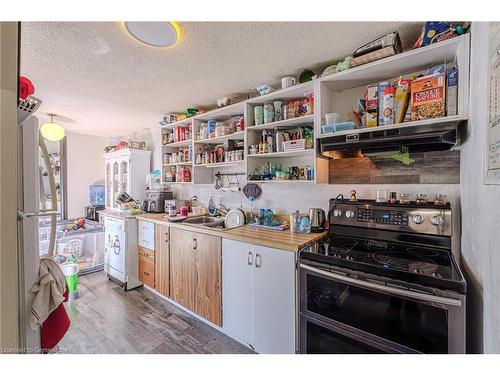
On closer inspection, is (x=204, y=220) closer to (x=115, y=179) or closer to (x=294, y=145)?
(x=294, y=145)

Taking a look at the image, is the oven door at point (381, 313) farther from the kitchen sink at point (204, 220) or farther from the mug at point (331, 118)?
the kitchen sink at point (204, 220)

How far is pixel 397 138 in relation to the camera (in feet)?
4.02

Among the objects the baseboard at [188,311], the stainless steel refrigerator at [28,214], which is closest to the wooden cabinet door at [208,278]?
the baseboard at [188,311]

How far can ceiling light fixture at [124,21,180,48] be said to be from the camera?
116 centimetres

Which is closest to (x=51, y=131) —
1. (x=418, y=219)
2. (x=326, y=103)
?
(x=326, y=103)

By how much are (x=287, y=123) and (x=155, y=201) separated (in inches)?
80.4

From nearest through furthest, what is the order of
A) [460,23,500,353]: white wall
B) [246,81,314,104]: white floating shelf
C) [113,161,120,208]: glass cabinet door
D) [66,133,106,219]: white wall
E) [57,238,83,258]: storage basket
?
[460,23,500,353]: white wall, [246,81,314,104]: white floating shelf, [57,238,83,258]: storage basket, [113,161,120,208]: glass cabinet door, [66,133,106,219]: white wall

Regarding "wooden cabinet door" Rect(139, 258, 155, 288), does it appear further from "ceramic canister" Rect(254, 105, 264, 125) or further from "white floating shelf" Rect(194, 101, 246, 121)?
"ceramic canister" Rect(254, 105, 264, 125)

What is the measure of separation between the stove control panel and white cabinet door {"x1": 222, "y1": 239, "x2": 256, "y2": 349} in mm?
723

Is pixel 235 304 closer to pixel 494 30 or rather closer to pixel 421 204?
pixel 421 204

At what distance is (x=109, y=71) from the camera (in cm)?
166

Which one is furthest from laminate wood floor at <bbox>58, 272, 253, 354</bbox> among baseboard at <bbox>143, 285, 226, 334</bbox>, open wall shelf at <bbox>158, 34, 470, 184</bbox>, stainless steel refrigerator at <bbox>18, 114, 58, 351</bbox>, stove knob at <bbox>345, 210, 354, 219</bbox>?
open wall shelf at <bbox>158, 34, 470, 184</bbox>

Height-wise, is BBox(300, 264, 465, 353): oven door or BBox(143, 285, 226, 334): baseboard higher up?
BBox(300, 264, 465, 353): oven door
